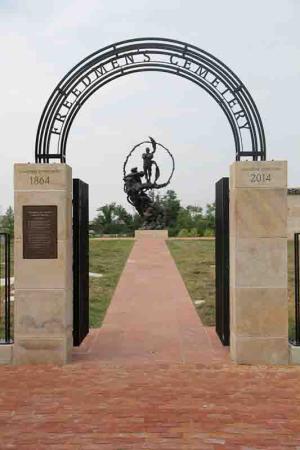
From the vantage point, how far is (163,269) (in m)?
16.5

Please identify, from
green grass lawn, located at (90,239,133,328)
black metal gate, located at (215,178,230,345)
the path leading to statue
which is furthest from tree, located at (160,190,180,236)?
Result: black metal gate, located at (215,178,230,345)

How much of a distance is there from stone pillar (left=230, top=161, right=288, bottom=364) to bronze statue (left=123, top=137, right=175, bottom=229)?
69.2ft

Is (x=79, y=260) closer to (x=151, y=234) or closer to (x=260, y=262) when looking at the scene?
(x=260, y=262)

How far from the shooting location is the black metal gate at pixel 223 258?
6.90 metres

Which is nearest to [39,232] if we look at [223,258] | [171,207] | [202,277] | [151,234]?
[223,258]

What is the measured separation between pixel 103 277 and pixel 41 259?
28.2ft

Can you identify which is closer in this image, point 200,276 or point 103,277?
point 103,277

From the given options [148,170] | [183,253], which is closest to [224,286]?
[183,253]

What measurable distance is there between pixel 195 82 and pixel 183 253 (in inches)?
612

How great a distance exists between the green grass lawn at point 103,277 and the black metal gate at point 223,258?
8.05 feet

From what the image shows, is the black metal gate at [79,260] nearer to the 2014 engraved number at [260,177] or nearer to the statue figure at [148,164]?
the 2014 engraved number at [260,177]

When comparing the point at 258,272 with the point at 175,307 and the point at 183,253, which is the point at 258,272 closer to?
the point at 175,307

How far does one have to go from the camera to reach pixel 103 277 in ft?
48.8

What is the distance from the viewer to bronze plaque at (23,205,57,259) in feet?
20.8
